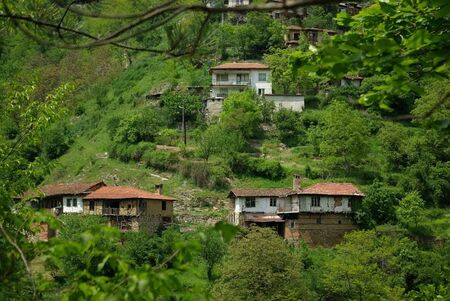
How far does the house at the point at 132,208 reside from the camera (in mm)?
49000

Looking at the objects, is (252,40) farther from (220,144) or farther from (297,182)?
(297,182)

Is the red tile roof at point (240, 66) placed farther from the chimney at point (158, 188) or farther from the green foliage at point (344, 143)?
the chimney at point (158, 188)

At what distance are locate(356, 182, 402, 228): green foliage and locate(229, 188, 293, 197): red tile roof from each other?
201 inches

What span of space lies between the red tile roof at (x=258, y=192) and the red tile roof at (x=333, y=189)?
1.48 metres

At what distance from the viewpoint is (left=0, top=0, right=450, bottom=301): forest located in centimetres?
455

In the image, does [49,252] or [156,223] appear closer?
[49,252]

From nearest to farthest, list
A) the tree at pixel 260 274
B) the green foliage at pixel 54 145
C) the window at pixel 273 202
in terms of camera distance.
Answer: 1. the tree at pixel 260 274
2. the window at pixel 273 202
3. the green foliage at pixel 54 145

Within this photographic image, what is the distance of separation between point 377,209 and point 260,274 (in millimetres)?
16748

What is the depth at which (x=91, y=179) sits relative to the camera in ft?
191

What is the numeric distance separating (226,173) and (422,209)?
15.0 metres

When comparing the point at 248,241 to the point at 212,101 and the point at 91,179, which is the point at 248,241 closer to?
the point at 91,179

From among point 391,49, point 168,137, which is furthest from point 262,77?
point 391,49

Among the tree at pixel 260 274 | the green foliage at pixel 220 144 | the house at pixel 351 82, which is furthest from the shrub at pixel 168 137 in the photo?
the tree at pixel 260 274

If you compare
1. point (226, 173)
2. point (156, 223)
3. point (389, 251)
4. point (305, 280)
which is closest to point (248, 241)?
point (305, 280)
